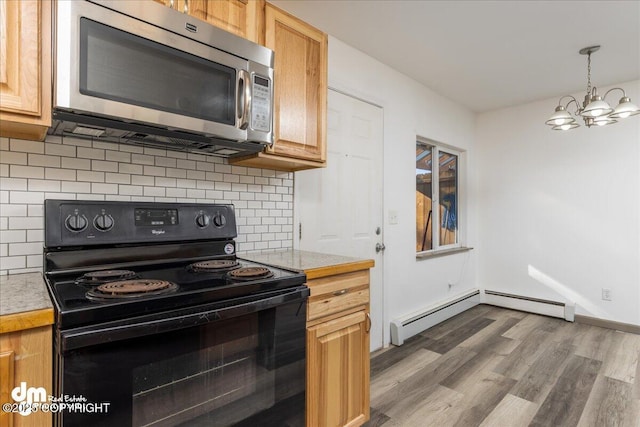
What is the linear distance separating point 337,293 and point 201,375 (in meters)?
0.70

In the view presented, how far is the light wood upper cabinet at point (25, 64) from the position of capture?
3.29 feet

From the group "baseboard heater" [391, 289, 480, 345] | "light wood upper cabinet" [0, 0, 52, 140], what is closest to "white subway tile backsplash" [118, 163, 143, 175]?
"light wood upper cabinet" [0, 0, 52, 140]

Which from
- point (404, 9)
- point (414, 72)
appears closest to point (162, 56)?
point (404, 9)

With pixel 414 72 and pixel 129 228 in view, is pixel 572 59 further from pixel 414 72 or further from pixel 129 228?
pixel 129 228

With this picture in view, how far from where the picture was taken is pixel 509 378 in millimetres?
2408

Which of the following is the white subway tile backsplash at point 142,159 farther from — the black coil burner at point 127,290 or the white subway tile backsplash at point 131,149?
the black coil burner at point 127,290

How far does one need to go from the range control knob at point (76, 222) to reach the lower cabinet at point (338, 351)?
93cm

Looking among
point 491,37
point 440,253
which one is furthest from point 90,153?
point 440,253

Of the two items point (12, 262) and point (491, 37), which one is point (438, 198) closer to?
point (491, 37)

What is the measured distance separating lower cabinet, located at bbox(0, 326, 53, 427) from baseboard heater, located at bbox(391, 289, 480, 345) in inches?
99.7

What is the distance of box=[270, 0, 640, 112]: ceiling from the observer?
2.13 meters

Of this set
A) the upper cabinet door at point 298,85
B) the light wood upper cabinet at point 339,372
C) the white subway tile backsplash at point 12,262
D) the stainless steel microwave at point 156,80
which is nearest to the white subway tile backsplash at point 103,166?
the stainless steel microwave at point 156,80

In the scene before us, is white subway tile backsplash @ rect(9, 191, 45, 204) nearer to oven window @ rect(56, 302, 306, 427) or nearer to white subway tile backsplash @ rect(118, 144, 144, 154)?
white subway tile backsplash @ rect(118, 144, 144, 154)

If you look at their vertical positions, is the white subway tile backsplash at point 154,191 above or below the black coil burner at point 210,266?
above
